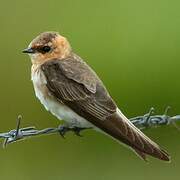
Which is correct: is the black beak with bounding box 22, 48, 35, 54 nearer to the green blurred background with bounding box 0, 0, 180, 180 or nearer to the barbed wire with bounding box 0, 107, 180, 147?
the barbed wire with bounding box 0, 107, 180, 147

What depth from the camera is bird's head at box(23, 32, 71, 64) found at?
8.68m

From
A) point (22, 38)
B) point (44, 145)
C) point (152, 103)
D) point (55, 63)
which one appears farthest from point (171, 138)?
point (55, 63)

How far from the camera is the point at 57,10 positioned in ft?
48.5

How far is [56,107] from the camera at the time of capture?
8.25 m

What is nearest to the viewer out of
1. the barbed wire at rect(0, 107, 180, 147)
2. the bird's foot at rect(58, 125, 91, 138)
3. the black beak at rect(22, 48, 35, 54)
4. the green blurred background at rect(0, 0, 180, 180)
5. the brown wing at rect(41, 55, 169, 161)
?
the barbed wire at rect(0, 107, 180, 147)

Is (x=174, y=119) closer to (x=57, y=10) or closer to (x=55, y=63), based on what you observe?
(x=55, y=63)

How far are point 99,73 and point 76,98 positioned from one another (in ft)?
14.8

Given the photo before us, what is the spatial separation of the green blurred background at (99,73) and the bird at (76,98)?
106 inches

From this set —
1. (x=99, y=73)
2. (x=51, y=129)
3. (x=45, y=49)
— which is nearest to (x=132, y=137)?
(x=51, y=129)

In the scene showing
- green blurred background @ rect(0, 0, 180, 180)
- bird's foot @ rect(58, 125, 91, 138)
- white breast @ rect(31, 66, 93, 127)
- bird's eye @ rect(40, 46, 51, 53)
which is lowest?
green blurred background @ rect(0, 0, 180, 180)

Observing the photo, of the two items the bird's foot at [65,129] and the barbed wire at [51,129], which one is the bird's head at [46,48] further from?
the barbed wire at [51,129]

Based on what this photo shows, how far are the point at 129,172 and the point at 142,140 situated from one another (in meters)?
3.81

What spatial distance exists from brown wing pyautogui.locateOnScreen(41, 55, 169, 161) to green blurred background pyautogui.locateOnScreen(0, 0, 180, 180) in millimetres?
2842

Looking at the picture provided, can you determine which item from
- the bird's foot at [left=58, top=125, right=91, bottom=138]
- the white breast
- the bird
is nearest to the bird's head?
the bird
